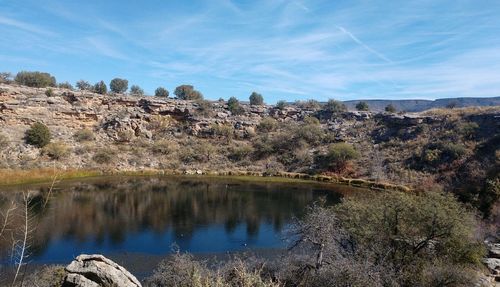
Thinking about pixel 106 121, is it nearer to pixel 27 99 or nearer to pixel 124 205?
pixel 27 99

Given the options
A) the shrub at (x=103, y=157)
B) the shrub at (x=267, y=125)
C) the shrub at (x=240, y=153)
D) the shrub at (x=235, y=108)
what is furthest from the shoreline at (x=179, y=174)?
the shrub at (x=235, y=108)

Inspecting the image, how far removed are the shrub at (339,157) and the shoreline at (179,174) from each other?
3266mm

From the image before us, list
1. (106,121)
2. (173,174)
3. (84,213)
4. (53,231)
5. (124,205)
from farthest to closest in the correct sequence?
1. (106,121)
2. (173,174)
3. (124,205)
4. (84,213)
5. (53,231)

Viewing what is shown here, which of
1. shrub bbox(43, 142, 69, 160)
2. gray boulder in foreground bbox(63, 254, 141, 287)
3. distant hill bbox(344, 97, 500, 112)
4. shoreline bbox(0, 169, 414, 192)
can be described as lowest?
shoreline bbox(0, 169, 414, 192)

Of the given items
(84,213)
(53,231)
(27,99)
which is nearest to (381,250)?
(53,231)

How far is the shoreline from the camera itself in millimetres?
42500

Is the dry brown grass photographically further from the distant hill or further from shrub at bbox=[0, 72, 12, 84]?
the distant hill

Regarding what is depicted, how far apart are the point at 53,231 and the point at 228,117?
51421 millimetres

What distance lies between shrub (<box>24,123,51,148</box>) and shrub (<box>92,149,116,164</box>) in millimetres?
6392

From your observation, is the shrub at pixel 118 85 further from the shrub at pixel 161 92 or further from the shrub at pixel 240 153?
the shrub at pixel 240 153

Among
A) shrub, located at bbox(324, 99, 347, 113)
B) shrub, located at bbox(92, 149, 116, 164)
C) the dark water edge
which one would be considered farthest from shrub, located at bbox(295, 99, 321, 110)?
shrub, located at bbox(92, 149, 116, 164)

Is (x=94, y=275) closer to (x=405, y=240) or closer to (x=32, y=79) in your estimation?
(x=405, y=240)

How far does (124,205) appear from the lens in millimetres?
34438

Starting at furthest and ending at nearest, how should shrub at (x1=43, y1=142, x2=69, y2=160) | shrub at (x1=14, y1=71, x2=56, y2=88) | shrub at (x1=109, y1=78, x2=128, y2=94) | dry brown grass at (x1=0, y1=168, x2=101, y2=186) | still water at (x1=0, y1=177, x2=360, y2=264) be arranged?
shrub at (x1=109, y1=78, x2=128, y2=94), shrub at (x1=14, y1=71, x2=56, y2=88), shrub at (x1=43, y1=142, x2=69, y2=160), dry brown grass at (x1=0, y1=168, x2=101, y2=186), still water at (x1=0, y1=177, x2=360, y2=264)
